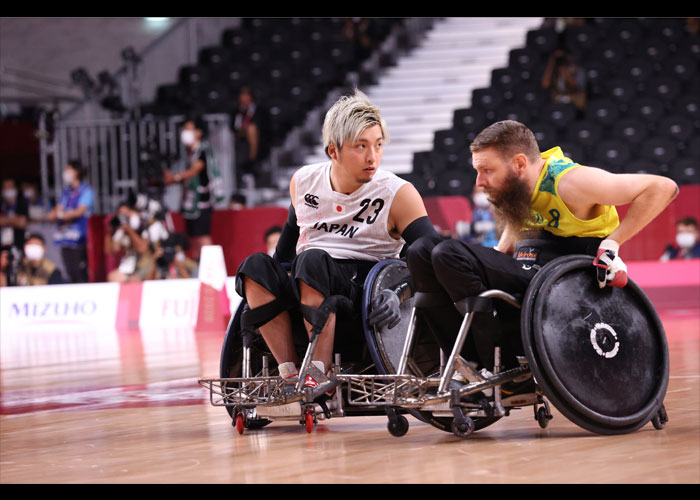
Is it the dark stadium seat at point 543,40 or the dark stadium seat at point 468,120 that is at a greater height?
the dark stadium seat at point 543,40

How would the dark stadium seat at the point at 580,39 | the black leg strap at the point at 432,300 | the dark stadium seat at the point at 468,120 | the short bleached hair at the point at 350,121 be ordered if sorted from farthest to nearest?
the dark stadium seat at the point at 580,39 → the dark stadium seat at the point at 468,120 → the short bleached hair at the point at 350,121 → the black leg strap at the point at 432,300

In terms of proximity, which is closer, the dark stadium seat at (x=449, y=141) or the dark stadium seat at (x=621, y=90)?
the dark stadium seat at (x=621, y=90)

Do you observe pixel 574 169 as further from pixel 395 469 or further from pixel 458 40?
pixel 458 40

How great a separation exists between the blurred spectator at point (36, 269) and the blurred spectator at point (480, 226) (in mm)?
4611

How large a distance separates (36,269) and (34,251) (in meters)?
0.21

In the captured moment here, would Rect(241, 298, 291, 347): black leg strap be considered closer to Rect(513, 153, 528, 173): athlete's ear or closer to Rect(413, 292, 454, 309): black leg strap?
Rect(413, 292, 454, 309): black leg strap

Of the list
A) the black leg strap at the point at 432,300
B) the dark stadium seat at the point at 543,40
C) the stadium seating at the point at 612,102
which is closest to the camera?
the black leg strap at the point at 432,300

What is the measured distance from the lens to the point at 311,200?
13.7 ft

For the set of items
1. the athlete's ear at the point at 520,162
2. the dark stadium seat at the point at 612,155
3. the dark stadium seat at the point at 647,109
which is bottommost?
the athlete's ear at the point at 520,162

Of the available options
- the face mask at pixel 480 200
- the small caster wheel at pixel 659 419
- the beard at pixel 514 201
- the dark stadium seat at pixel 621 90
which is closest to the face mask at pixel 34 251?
the face mask at pixel 480 200

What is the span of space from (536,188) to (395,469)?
3.94 feet

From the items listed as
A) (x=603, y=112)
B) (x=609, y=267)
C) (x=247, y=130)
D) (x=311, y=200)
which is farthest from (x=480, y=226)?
(x=609, y=267)

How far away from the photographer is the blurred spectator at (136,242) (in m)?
12.0

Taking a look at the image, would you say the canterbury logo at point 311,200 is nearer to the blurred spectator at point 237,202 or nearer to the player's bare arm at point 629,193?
the player's bare arm at point 629,193
